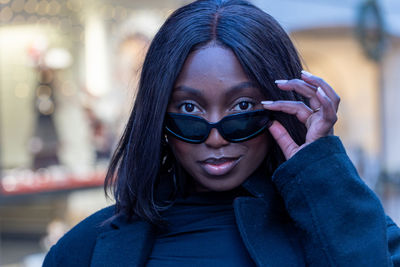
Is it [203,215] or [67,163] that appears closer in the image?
[203,215]

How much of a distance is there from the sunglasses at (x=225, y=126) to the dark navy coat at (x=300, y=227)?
123 mm

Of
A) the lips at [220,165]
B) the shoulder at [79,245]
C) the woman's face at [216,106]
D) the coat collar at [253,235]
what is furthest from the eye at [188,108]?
the shoulder at [79,245]

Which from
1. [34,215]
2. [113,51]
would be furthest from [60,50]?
[34,215]

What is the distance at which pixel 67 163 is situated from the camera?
6.39m

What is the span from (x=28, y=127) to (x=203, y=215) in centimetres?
512

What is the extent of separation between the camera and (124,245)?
5.09ft

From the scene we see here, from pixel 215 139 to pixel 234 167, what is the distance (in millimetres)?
94

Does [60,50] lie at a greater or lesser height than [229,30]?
lesser

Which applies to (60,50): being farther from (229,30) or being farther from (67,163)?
(229,30)

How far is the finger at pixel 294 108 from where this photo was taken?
1452 mm

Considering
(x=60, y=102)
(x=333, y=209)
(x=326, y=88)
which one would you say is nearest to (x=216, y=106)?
(x=326, y=88)

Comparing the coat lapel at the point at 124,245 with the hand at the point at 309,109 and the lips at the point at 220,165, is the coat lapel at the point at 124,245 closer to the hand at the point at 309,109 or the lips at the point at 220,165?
the lips at the point at 220,165

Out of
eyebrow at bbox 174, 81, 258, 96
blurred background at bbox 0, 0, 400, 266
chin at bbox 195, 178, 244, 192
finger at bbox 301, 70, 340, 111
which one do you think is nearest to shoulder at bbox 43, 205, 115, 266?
Result: chin at bbox 195, 178, 244, 192

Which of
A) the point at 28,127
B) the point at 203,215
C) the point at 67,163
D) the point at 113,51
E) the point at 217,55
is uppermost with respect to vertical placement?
the point at 217,55
